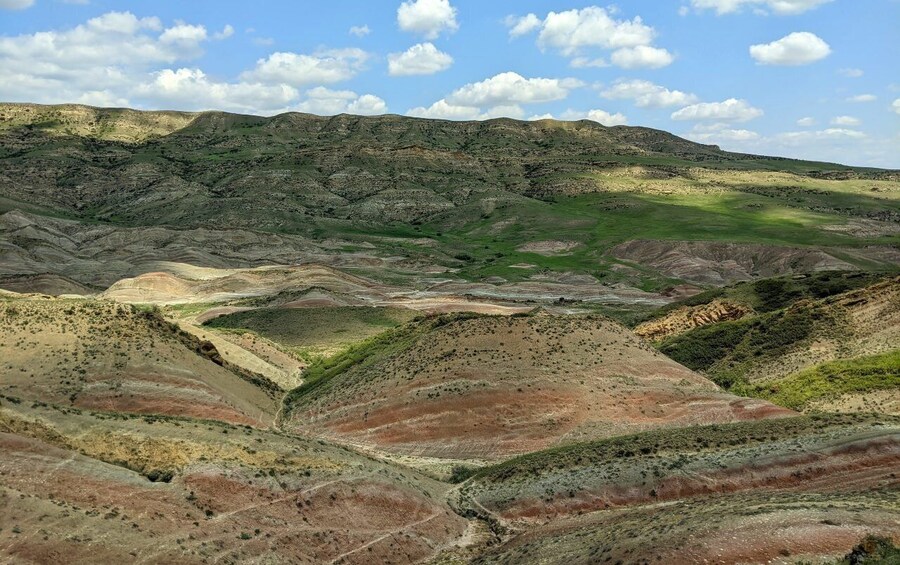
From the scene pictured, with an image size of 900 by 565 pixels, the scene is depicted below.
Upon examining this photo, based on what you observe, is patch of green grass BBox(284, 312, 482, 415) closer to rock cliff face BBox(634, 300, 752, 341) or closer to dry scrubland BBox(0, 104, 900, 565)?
Result: dry scrubland BBox(0, 104, 900, 565)

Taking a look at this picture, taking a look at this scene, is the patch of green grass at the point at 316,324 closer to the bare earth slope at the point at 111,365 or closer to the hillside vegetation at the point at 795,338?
the bare earth slope at the point at 111,365

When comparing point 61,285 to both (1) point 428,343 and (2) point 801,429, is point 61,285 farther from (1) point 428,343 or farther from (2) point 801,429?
(2) point 801,429

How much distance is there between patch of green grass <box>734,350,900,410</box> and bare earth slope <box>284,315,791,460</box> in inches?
206

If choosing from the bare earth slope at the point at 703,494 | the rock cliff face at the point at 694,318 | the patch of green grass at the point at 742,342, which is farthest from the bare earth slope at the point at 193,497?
the rock cliff face at the point at 694,318

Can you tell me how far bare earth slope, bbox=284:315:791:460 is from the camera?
45.1 metres

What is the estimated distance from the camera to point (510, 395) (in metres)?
47.0

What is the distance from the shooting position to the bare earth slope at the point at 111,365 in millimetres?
42469

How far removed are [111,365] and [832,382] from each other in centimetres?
4427

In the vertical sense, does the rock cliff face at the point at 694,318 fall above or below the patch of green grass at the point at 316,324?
above

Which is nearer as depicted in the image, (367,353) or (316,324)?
(367,353)

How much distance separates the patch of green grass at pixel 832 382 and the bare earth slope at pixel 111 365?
3274 centimetres

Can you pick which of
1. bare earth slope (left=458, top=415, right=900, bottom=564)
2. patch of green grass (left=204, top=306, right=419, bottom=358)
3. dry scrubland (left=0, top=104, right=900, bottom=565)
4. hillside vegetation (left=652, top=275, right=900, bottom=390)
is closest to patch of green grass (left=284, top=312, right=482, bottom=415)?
dry scrubland (left=0, top=104, right=900, bottom=565)

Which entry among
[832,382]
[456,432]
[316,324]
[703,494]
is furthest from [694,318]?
[703,494]

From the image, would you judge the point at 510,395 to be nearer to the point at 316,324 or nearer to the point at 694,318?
the point at 694,318
